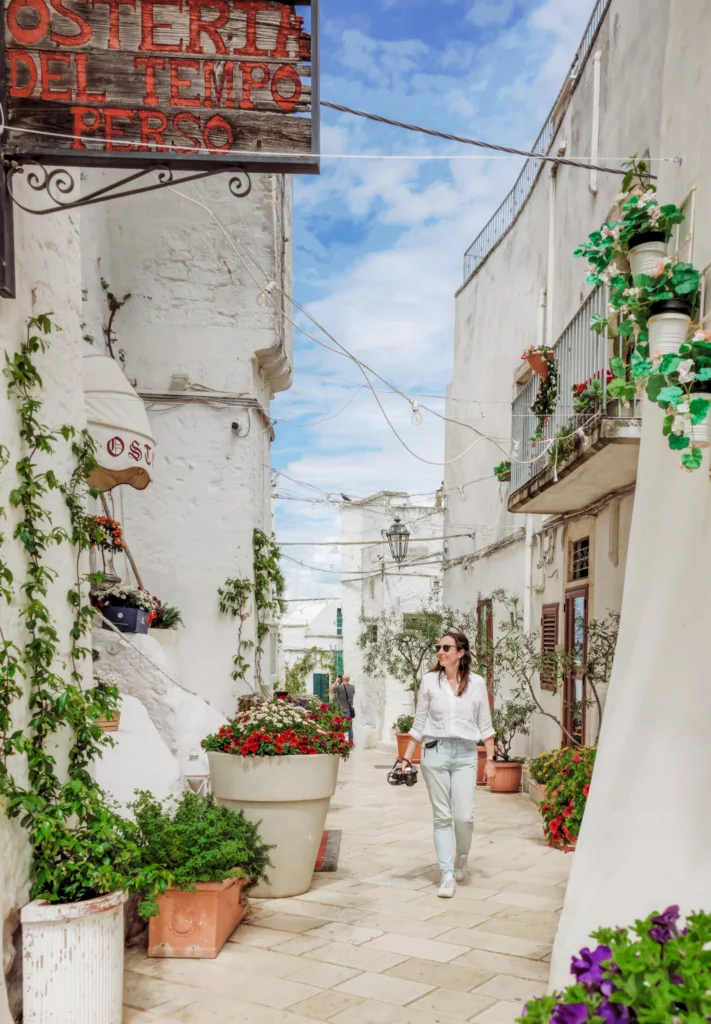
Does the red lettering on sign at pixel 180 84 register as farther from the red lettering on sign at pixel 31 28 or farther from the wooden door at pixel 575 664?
the wooden door at pixel 575 664

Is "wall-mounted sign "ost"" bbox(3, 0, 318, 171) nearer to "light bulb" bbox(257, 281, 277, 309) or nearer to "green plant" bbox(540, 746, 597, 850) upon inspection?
"green plant" bbox(540, 746, 597, 850)

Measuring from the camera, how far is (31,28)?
3979mm

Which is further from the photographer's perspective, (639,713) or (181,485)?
(181,485)

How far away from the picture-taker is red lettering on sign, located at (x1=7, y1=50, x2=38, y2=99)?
3.96 meters

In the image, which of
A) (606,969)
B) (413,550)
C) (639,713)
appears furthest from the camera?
(413,550)

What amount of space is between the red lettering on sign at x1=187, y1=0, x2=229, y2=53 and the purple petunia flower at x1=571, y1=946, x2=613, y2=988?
3.63 meters

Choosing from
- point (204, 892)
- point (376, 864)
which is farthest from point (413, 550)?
point (204, 892)

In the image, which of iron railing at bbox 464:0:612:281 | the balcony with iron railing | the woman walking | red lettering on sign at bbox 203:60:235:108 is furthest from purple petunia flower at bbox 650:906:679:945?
iron railing at bbox 464:0:612:281

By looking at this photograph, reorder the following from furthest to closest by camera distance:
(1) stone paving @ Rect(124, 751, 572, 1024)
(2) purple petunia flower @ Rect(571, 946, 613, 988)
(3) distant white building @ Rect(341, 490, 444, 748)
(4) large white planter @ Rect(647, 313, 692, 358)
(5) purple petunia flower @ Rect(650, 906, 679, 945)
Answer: (3) distant white building @ Rect(341, 490, 444, 748) < (1) stone paving @ Rect(124, 751, 572, 1024) < (4) large white planter @ Rect(647, 313, 692, 358) < (5) purple petunia flower @ Rect(650, 906, 679, 945) < (2) purple petunia flower @ Rect(571, 946, 613, 988)

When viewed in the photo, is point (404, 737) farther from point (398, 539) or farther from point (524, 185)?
point (524, 185)

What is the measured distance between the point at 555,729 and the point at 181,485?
202 inches

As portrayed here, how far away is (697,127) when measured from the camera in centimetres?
404

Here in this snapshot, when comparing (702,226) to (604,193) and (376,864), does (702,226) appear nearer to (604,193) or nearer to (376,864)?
(376,864)

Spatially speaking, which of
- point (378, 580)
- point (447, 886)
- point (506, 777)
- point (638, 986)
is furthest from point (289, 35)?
point (378, 580)
